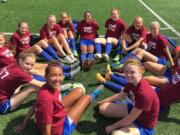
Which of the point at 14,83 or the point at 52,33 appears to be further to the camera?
the point at 52,33

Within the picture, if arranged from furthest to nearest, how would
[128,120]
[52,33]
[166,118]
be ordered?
[52,33]
[166,118]
[128,120]

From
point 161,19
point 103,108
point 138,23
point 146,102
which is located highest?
point 138,23

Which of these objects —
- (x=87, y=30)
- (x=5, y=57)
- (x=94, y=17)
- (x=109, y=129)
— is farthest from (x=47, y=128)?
(x=94, y=17)

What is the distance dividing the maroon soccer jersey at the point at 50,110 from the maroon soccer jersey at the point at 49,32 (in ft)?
10.3

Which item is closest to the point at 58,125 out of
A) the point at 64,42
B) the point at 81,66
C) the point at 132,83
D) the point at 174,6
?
the point at 132,83

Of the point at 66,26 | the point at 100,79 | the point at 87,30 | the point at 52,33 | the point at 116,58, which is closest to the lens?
the point at 100,79

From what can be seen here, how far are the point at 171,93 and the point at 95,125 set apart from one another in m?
1.30

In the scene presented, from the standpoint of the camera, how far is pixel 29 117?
4328 mm

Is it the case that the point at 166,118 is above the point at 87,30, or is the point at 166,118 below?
below

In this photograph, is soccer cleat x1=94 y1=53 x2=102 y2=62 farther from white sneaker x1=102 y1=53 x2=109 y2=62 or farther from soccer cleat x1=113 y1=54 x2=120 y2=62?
soccer cleat x1=113 y1=54 x2=120 y2=62

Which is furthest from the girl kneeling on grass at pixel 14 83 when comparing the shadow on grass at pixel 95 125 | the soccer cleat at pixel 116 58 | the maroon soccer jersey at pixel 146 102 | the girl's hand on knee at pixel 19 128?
the soccer cleat at pixel 116 58

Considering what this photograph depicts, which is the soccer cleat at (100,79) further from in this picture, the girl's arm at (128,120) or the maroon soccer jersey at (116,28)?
the maroon soccer jersey at (116,28)

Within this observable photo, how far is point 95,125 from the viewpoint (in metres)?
4.59

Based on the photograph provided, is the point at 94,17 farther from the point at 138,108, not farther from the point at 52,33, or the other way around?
the point at 138,108
